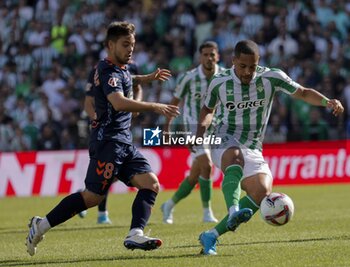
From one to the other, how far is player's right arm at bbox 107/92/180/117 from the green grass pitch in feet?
4.67

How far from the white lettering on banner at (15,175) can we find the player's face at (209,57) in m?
7.39

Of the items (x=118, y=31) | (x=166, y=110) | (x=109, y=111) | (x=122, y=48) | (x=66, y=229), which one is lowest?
(x=66, y=229)

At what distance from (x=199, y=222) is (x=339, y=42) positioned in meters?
12.1

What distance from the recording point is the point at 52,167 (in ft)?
65.6

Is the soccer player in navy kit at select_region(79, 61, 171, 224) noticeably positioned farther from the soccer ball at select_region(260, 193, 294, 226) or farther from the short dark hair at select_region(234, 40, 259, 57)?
the soccer ball at select_region(260, 193, 294, 226)

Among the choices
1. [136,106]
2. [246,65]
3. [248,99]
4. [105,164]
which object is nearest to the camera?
[136,106]

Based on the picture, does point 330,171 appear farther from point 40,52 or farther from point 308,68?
point 40,52

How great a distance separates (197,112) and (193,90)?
0.34m

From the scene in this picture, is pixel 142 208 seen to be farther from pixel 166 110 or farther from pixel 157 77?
pixel 157 77

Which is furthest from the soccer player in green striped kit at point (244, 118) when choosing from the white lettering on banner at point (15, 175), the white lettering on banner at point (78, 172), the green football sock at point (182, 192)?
the white lettering on banner at point (15, 175)

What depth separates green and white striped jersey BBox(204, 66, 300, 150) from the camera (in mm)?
9648

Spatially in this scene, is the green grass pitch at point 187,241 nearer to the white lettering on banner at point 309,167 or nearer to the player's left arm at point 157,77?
the player's left arm at point 157,77

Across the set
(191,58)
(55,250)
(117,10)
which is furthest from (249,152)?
(117,10)

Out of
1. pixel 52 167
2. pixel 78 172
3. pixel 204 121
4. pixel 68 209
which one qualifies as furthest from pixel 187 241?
pixel 52 167
